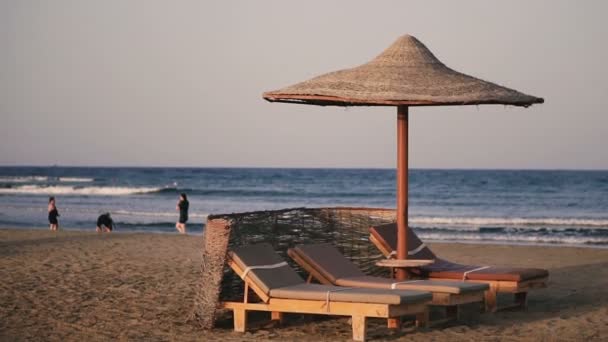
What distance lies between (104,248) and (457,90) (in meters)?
8.27

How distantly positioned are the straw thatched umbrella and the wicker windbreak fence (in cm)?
98

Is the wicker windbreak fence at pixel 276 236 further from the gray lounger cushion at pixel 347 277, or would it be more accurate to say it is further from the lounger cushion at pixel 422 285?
the lounger cushion at pixel 422 285

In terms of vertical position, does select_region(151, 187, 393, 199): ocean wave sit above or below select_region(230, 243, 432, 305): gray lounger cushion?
below

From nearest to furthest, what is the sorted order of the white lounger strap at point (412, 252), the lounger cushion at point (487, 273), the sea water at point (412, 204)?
the lounger cushion at point (487, 273)
the white lounger strap at point (412, 252)
the sea water at point (412, 204)

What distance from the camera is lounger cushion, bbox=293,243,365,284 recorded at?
786 centimetres

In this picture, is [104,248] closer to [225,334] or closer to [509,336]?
[225,334]

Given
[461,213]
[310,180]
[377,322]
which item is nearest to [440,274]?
[377,322]

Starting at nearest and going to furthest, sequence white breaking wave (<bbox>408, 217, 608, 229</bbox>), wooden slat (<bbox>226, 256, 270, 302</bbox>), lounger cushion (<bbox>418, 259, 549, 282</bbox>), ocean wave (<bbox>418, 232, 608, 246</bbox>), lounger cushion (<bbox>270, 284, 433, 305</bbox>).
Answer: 1. lounger cushion (<bbox>270, 284, 433, 305</bbox>)
2. wooden slat (<bbox>226, 256, 270, 302</bbox>)
3. lounger cushion (<bbox>418, 259, 549, 282</bbox>)
4. ocean wave (<bbox>418, 232, 608, 246</bbox>)
5. white breaking wave (<bbox>408, 217, 608, 229</bbox>)

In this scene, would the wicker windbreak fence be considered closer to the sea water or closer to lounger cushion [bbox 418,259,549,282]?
lounger cushion [bbox 418,259,549,282]

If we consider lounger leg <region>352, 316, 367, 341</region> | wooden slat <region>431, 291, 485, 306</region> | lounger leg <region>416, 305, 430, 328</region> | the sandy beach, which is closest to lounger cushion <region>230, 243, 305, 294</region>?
the sandy beach

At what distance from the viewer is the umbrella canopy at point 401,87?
24.6 ft

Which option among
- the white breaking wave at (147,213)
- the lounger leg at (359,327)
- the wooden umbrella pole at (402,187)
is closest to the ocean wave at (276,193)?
the white breaking wave at (147,213)

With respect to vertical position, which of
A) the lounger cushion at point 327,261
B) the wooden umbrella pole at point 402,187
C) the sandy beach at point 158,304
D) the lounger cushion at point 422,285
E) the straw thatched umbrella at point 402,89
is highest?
the straw thatched umbrella at point 402,89

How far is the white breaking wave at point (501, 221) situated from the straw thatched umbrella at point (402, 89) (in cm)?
1684
